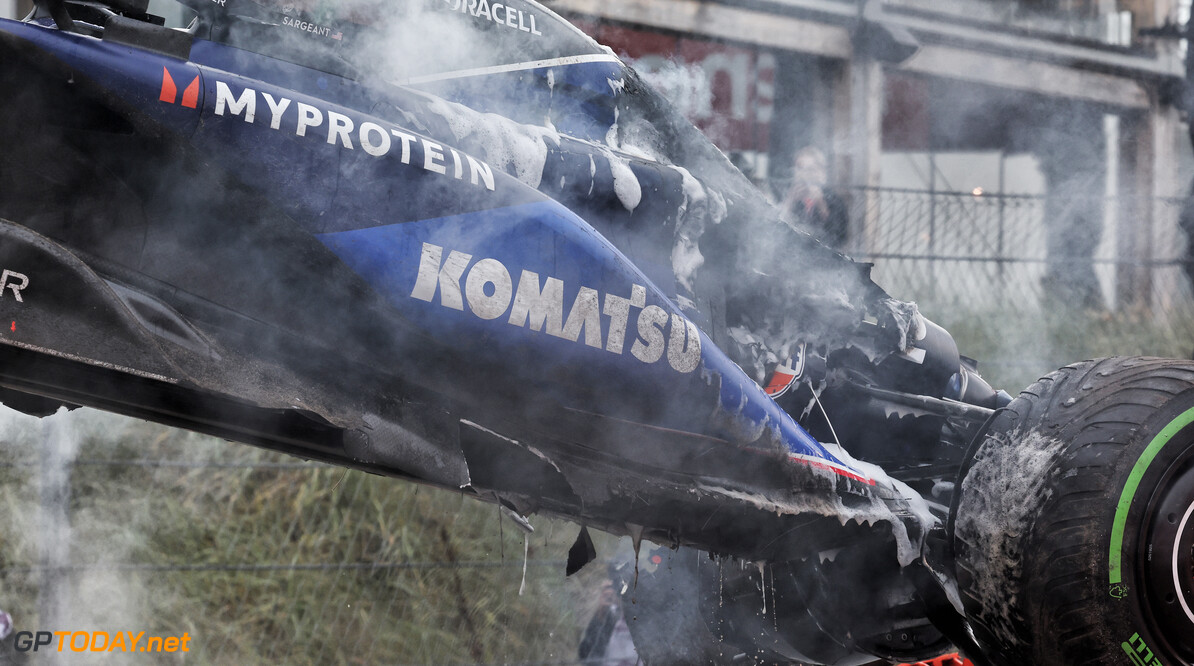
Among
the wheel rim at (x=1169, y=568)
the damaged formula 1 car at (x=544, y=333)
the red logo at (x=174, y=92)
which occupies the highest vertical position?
the red logo at (x=174, y=92)

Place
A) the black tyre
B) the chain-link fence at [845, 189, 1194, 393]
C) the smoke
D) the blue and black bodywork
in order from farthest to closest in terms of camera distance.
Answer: the chain-link fence at [845, 189, 1194, 393], the smoke, the black tyre, the blue and black bodywork

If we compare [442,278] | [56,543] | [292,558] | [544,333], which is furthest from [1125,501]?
[56,543]

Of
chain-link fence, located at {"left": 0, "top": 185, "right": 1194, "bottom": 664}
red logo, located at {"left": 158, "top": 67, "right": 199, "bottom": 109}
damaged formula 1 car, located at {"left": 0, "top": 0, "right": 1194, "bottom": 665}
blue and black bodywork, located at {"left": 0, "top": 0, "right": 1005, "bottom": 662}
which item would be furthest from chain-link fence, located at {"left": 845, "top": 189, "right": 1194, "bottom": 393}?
red logo, located at {"left": 158, "top": 67, "right": 199, "bottom": 109}

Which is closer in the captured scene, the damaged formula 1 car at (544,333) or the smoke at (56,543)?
the damaged formula 1 car at (544,333)

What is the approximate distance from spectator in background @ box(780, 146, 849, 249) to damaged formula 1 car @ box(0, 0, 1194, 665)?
7.96ft

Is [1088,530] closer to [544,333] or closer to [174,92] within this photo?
[544,333]

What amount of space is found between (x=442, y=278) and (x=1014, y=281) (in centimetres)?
566

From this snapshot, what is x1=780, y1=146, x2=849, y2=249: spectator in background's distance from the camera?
504 centimetres

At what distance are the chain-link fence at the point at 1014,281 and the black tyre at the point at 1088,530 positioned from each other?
11.5 ft

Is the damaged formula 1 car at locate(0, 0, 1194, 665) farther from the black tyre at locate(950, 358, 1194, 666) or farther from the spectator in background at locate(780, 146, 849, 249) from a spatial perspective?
the spectator in background at locate(780, 146, 849, 249)

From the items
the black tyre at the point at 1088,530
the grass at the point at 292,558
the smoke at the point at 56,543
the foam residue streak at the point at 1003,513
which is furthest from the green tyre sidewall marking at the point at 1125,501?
the smoke at the point at 56,543

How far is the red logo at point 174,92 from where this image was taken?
136 cm

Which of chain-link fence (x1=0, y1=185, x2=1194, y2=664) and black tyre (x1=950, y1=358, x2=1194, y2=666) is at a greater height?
black tyre (x1=950, y1=358, x2=1194, y2=666)

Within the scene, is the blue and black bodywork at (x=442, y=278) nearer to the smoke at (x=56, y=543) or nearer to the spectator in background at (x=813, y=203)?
the smoke at (x=56, y=543)
